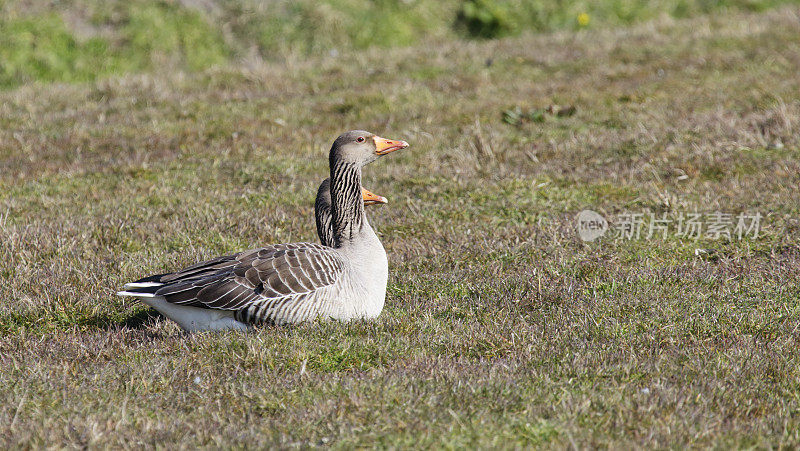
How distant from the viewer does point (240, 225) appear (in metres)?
8.55

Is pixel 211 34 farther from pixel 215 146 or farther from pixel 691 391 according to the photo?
pixel 691 391

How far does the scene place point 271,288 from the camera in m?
5.73

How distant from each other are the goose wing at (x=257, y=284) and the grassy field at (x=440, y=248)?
198mm

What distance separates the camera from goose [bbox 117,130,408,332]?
5691mm

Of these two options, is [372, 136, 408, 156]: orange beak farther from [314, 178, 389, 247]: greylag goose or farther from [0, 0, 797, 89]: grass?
[0, 0, 797, 89]: grass

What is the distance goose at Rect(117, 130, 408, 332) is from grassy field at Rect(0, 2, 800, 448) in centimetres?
16

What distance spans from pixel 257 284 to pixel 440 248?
8.31 feet

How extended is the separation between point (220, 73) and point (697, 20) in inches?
411

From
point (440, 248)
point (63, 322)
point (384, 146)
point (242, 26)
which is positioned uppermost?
point (384, 146)

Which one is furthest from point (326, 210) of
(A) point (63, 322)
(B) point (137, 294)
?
(A) point (63, 322)

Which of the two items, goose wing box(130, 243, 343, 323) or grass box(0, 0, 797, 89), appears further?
grass box(0, 0, 797, 89)

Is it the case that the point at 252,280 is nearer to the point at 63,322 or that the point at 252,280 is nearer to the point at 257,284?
the point at 257,284

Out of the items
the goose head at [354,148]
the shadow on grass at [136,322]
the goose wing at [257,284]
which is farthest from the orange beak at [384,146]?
the shadow on grass at [136,322]

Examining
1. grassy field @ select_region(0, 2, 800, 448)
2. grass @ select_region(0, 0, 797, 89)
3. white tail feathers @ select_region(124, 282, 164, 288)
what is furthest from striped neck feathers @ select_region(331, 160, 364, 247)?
grass @ select_region(0, 0, 797, 89)
